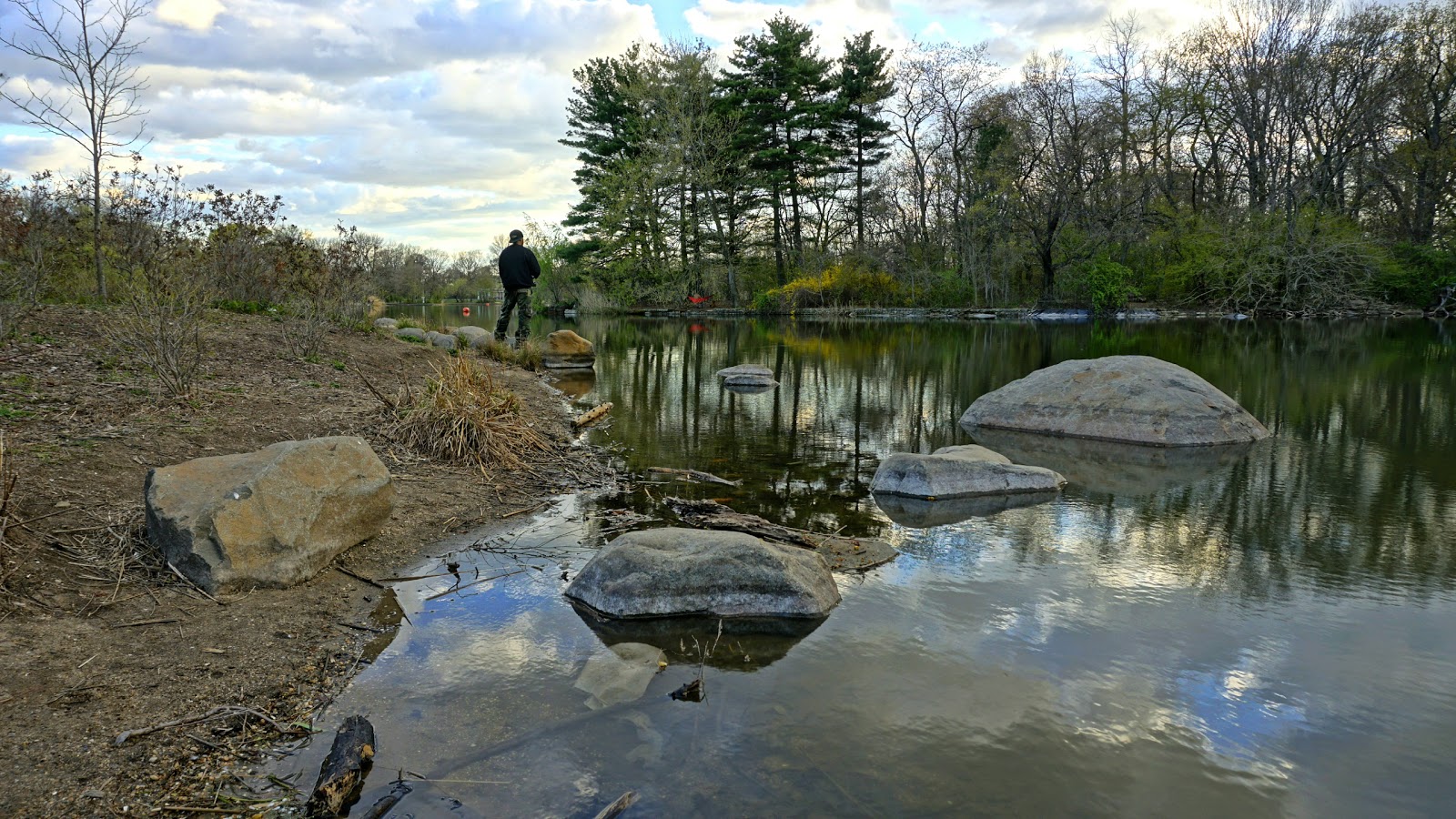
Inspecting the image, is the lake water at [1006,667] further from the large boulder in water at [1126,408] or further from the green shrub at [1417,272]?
the green shrub at [1417,272]

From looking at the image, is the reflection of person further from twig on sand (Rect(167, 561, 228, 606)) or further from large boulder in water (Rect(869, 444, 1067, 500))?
twig on sand (Rect(167, 561, 228, 606))

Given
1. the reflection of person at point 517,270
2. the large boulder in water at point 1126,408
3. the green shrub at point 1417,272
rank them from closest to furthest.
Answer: the large boulder in water at point 1126,408
the reflection of person at point 517,270
the green shrub at point 1417,272

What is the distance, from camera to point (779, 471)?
8312 millimetres

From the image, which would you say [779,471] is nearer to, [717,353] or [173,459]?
[173,459]

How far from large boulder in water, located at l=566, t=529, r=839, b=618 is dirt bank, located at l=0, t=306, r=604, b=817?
51.0 inches

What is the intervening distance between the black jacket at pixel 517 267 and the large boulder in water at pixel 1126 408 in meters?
9.58

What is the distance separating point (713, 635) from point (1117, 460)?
6.31m

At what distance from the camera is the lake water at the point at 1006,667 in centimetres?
316

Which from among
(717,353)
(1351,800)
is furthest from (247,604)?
(717,353)

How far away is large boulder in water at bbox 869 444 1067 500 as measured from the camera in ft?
24.0

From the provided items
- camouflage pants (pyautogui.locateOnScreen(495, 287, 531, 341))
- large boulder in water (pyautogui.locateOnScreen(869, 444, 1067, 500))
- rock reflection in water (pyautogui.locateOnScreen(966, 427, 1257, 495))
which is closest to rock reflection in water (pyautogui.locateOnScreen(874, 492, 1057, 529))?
large boulder in water (pyautogui.locateOnScreen(869, 444, 1067, 500))

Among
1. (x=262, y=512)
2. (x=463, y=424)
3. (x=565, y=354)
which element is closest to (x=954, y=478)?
(x=463, y=424)

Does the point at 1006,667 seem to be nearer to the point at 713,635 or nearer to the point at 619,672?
the point at 713,635

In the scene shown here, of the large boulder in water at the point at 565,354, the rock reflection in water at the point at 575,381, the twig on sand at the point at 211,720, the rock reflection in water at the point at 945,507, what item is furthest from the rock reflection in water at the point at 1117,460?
the large boulder in water at the point at 565,354
